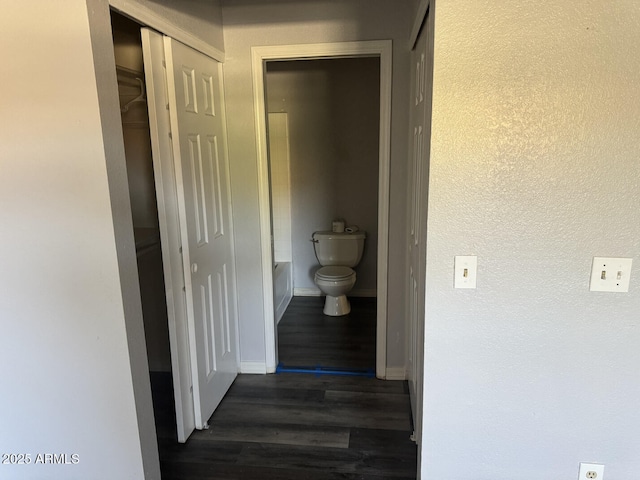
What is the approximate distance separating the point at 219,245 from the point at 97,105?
1318mm

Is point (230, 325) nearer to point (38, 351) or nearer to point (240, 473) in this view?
point (240, 473)

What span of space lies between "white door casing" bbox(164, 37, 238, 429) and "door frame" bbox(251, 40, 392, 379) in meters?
0.22

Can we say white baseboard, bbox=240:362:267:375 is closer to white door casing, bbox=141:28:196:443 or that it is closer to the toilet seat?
white door casing, bbox=141:28:196:443

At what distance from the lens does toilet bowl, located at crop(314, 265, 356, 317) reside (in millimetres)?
3791

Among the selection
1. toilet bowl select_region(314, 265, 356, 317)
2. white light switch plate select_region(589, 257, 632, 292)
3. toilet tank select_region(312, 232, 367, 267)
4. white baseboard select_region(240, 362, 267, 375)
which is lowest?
white baseboard select_region(240, 362, 267, 375)

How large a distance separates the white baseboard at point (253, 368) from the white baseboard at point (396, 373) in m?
0.86

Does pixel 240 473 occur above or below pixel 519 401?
below

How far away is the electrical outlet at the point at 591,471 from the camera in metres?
1.52

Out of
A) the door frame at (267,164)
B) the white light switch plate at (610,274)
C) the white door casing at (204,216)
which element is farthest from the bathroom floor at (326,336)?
the white light switch plate at (610,274)

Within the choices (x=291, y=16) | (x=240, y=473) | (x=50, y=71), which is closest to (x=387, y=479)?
(x=240, y=473)

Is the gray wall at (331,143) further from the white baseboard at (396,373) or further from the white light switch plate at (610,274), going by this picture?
the white light switch plate at (610,274)

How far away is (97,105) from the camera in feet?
4.47

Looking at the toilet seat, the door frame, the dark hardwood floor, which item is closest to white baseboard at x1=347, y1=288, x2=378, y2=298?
the toilet seat

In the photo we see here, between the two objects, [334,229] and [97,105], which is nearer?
[97,105]
